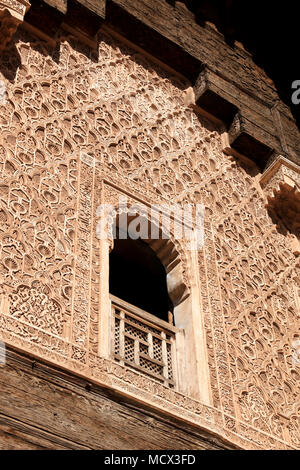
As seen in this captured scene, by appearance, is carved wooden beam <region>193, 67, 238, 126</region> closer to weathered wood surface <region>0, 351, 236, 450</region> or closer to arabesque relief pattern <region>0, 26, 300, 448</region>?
arabesque relief pattern <region>0, 26, 300, 448</region>

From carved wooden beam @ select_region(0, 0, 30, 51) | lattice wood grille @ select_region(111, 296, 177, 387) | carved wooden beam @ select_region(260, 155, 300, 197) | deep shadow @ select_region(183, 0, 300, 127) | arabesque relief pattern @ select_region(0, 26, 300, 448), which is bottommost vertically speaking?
lattice wood grille @ select_region(111, 296, 177, 387)

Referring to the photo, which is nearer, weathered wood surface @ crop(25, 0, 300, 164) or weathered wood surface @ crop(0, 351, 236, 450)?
weathered wood surface @ crop(0, 351, 236, 450)

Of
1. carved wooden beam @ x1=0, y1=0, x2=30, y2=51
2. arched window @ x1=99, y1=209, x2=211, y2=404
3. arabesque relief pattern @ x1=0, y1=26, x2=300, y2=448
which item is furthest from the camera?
carved wooden beam @ x1=0, y1=0, x2=30, y2=51

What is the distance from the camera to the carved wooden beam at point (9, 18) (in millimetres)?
5910

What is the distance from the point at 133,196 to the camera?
600cm

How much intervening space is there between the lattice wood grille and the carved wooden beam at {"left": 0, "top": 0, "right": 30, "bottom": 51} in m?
1.91

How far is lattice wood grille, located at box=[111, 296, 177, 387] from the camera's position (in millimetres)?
5238

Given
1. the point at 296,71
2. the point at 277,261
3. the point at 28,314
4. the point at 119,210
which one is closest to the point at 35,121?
the point at 119,210

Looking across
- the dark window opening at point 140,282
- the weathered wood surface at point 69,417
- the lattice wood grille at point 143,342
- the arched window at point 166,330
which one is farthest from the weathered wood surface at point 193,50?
the weathered wood surface at point 69,417

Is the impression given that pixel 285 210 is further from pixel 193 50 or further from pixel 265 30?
pixel 265 30

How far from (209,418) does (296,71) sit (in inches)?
176

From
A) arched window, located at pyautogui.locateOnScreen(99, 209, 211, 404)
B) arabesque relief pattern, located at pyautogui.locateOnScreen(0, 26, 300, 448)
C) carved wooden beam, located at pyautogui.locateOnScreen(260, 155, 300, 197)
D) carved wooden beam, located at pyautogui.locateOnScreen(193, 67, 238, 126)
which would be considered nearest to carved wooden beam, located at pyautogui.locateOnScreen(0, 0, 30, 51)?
arabesque relief pattern, located at pyautogui.locateOnScreen(0, 26, 300, 448)

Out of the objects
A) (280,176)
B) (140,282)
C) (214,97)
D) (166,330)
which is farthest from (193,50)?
(166,330)

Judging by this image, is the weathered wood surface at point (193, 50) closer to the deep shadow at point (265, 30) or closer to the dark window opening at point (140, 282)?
the deep shadow at point (265, 30)
